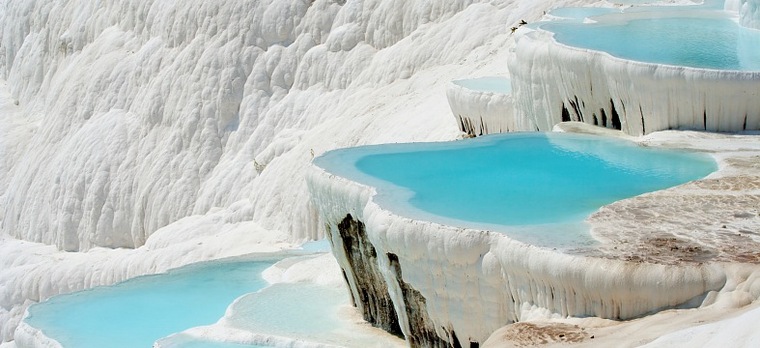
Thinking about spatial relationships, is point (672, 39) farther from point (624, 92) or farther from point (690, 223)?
point (690, 223)

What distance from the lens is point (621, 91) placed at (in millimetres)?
13125

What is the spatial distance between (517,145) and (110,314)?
15.9 feet

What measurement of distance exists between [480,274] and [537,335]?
4.15ft

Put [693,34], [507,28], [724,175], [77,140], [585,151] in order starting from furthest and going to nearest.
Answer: [77,140]
[507,28]
[693,34]
[585,151]
[724,175]

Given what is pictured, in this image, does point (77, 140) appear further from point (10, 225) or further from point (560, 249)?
point (560, 249)

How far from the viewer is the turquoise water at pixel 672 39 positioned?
1333 centimetres

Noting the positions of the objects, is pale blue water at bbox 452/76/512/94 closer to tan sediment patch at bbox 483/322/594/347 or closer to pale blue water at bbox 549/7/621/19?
pale blue water at bbox 549/7/621/19

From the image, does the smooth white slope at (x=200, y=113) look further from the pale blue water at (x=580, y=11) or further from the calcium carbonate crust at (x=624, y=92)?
the calcium carbonate crust at (x=624, y=92)

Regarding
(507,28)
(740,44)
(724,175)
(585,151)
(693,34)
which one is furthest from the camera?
(507,28)

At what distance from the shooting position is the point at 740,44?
14.5 meters

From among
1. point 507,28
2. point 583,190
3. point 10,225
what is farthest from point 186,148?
point 583,190

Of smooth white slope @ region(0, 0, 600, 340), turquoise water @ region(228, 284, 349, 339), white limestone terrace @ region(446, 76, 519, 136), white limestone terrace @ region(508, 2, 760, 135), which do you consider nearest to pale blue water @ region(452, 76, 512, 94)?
white limestone terrace @ region(446, 76, 519, 136)

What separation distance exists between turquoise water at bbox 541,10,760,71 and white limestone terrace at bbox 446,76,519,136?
1.13 metres

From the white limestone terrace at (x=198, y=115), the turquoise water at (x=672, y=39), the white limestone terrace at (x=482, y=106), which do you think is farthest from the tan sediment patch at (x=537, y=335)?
the white limestone terrace at (x=198, y=115)
